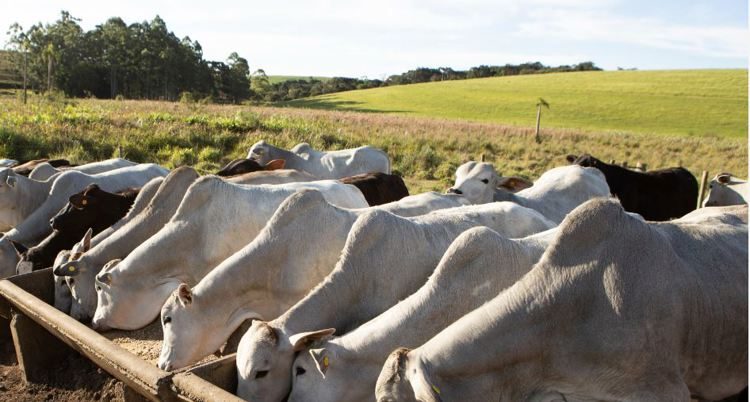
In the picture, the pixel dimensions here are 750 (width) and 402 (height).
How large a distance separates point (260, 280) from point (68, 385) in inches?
85.3

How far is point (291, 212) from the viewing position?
16.6 ft

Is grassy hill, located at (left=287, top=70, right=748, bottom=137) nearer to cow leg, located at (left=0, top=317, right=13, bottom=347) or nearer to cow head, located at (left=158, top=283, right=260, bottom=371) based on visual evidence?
cow leg, located at (left=0, top=317, right=13, bottom=347)

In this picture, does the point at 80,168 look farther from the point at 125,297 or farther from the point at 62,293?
the point at 125,297

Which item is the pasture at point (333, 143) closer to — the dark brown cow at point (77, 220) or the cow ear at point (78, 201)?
the dark brown cow at point (77, 220)

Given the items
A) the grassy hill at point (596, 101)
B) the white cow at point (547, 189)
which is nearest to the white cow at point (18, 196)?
the white cow at point (547, 189)

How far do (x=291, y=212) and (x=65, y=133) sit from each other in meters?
15.3

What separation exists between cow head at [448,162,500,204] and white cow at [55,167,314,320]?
12.9 feet

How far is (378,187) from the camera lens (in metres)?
8.71

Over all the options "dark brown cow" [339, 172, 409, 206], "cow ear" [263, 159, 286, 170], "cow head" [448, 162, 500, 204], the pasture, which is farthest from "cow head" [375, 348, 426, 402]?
the pasture

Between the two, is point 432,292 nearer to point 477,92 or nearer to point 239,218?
point 239,218

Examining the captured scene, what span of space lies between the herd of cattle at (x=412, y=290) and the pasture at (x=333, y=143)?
32.2ft

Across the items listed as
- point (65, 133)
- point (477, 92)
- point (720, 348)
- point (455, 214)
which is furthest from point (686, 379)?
point (477, 92)

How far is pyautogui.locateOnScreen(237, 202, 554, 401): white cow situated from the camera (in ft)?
12.3

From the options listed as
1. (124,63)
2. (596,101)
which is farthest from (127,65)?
(596,101)
